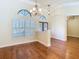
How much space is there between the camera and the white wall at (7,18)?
5.22 m

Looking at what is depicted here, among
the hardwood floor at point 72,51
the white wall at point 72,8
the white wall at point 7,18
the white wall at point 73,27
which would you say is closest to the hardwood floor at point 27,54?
the hardwood floor at point 72,51

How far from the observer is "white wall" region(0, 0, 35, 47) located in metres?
5.22

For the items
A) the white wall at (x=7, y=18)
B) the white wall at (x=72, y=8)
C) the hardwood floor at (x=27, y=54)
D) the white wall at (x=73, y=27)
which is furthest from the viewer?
the white wall at (x=73, y=27)

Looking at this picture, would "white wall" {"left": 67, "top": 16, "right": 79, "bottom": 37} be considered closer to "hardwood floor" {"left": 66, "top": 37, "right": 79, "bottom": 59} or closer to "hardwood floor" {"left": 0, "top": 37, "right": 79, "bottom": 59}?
"hardwood floor" {"left": 66, "top": 37, "right": 79, "bottom": 59}

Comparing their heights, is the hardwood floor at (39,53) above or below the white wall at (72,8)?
below

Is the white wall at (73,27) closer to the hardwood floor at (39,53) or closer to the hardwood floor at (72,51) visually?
the hardwood floor at (72,51)

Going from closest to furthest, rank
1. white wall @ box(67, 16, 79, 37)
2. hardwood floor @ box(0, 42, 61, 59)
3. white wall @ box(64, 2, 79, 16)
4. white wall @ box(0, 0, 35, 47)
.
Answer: hardwood floor @ box(0, 42, 61, 59) → white wall @ box(0, 0, 35, 47) → white wall @ box(64, 2, 79, 16) → white wall @ box(67, 16, 79, 37)

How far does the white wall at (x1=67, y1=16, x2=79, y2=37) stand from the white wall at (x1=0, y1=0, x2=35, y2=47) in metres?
5.74

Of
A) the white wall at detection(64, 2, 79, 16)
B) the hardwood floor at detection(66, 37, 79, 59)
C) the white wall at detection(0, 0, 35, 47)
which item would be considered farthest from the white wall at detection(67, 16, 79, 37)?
the white wall at detection(0, 0, 35, 47)

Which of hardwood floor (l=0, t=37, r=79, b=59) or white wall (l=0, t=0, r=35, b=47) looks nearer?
hardwood floor (l=0, t=37, r=79, b=59)

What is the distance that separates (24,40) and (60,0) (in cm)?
376

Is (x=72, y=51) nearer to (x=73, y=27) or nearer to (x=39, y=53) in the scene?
(x=39, y=53)

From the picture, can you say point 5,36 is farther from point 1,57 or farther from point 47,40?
point 47,40

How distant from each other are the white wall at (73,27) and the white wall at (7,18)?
5.74m
